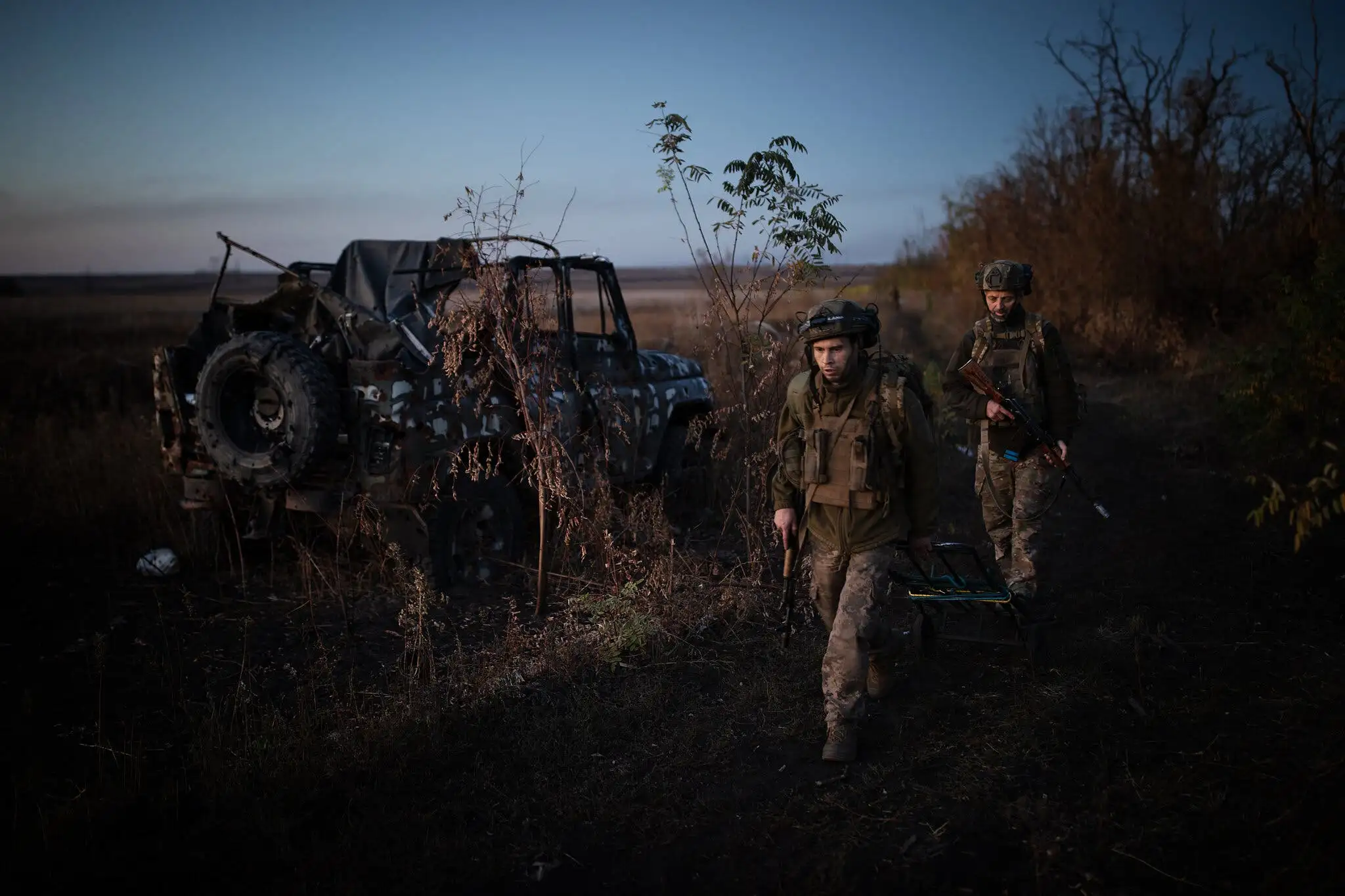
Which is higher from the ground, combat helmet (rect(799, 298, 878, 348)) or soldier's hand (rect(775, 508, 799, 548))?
combat helmet (rect(799, 298, 878, 348))

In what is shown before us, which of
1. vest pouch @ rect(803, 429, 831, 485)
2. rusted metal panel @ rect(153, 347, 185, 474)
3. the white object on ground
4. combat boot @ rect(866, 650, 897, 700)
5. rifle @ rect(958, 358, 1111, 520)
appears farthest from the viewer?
the white object on ground

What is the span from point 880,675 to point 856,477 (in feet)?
3.43

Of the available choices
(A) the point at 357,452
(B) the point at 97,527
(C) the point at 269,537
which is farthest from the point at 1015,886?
(B) the point at 97,527

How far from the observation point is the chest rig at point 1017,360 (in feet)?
15.2

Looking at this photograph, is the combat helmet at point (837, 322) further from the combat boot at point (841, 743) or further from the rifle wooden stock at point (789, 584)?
the combat boot at point (841, 743)

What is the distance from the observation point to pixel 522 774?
11.2 feet

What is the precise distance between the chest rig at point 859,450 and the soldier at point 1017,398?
1.42 metres

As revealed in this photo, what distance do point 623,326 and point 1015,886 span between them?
16.0 ft

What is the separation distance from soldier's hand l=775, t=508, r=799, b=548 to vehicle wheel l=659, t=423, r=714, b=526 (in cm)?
303

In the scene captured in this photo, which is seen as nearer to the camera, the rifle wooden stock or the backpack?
the backpack

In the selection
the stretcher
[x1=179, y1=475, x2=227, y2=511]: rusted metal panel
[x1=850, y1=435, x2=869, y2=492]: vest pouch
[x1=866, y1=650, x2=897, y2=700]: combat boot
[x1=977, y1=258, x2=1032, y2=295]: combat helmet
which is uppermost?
[x1=977, y1=258, x2=1032, y2=295]: combat helmet

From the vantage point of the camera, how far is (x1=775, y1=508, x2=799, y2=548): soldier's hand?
3682 mm

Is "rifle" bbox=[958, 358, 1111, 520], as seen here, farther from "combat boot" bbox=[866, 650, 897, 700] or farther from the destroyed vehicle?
the destroyed vehicle

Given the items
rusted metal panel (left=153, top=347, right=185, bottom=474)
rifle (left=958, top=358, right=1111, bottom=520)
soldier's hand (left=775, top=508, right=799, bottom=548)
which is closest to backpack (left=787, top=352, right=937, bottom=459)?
soldier's hand (left=775, top=508, right=799, bottom=548)
